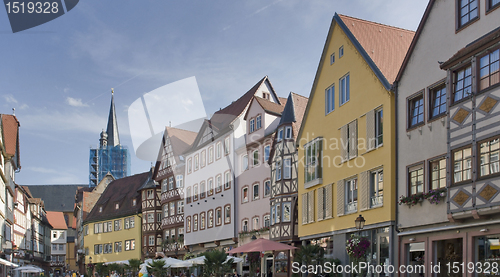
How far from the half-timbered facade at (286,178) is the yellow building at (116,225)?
102 ft

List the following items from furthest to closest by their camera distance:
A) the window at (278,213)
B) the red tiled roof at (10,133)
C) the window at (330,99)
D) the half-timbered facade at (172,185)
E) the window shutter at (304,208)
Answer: the half-timbered facade at (172,185) < the red tiled roof at (10,133) < the window at (278,213) < the window shutter at (304,208) < the window at (330,99)

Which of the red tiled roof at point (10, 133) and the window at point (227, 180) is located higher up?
the red tiled roof at point (10, 133)

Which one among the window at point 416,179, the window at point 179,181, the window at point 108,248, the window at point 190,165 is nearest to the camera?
the window at point 416,179

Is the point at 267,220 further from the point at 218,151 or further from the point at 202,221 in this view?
the point at 202,221

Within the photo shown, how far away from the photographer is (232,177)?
43.2 meters

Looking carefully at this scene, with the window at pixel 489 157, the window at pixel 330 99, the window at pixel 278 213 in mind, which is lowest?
the window at pixel 278 213

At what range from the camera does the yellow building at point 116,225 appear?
63969 millimetres

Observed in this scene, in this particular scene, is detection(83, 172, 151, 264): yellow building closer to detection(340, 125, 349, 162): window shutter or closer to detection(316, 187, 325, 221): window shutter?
detection(316, 187, 325, 221): window shutter

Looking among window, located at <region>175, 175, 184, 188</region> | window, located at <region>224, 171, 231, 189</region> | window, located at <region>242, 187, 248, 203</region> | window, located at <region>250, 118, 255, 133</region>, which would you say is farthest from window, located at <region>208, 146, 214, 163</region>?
window, located at <region>175, 175, 184, 188</region>

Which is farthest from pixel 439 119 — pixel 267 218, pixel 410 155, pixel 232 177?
pixel 232 177

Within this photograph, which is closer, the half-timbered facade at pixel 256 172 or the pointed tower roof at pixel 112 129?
the half-timbered facade at pixel 256 172

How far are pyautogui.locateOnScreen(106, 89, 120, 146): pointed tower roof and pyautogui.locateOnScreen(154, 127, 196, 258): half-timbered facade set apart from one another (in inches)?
3114

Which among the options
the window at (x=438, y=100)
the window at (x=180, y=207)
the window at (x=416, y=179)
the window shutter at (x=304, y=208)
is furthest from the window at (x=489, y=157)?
the window at (x=180, y=207)

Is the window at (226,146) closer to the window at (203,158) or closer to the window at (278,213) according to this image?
the window at (203,158)
